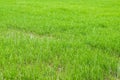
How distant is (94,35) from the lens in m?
7.45

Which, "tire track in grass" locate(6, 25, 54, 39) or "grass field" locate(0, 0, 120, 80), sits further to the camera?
"tire track in grass" locate(6, 25, 54, 39)

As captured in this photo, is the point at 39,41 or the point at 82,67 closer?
the point at 82,67

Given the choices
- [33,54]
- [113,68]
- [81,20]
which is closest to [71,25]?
[81,20]

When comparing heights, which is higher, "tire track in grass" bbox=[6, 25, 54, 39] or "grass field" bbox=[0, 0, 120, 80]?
"grass field" bbox=[0, 0, 120, 80]

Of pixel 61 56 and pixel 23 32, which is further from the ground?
pixel 61 56

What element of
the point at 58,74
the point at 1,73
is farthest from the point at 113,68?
the point at 1,73

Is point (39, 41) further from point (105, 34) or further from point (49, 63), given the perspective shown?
point (105, 34)

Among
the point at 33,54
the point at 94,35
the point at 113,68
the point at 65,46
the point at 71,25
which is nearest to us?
the point at 113,68

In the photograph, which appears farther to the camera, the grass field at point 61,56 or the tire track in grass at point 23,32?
the tire track in grass at point 23,32

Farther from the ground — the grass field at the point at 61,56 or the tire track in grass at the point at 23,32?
the grass field at the point at 61,56

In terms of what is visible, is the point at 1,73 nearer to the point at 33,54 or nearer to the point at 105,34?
the point at 33,54

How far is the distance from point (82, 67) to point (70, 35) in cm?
286

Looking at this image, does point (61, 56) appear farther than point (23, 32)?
No

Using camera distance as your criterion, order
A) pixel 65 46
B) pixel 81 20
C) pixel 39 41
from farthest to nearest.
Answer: pixel 81 20 → pixel 39 41 → pixel 65 46
